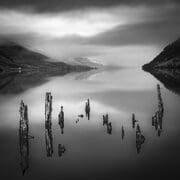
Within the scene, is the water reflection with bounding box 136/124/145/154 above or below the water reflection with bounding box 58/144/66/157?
above

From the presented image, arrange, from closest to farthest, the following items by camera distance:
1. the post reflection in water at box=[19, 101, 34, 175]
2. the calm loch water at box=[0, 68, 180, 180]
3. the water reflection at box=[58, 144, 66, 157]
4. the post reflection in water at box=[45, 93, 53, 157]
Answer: the calm loch water at box=[0, 68, 180, 180] < the post reflection in water at box=[19, 101, 34, 175] < the water reflection at box=[58, 144, 66, 157] < the post reflection in water at box=[45, 93, 53, 157]

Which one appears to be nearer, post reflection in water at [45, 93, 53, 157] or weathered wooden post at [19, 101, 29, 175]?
weathered wooden post at [19, 101, 29, 175]

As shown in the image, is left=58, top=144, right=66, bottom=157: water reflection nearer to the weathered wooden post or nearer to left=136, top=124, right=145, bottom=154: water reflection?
the weathered wooden post

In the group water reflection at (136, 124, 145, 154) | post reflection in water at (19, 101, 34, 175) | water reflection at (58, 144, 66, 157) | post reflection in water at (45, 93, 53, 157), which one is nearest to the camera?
post reflection in water at (19, 101, 34, 175)

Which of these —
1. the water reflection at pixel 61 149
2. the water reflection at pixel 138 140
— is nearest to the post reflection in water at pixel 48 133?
the water reflection at pixel 61 149

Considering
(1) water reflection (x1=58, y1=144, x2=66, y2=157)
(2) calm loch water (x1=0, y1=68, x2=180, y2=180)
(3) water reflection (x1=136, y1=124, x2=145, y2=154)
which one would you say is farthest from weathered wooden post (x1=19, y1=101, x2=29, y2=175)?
(3) water reflection (x1=136, y1=124, x2=145, y2=154)

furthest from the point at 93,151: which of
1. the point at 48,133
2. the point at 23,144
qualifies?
the point at 48,133

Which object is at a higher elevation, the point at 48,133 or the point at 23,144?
the point at 48,133

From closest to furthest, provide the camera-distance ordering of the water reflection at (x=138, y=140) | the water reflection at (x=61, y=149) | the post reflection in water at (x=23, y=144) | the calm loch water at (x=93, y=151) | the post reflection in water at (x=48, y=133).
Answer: the calm loch water at (x=93, y=151)
the post reflection in water at (x=23, y=144)
the water reflection at (x=61, y=149)
the water reflection at (x=138, y=140)
the post reflection in water at (x=48, y=133)

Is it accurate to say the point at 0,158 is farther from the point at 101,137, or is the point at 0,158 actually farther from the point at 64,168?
the point at 101,137

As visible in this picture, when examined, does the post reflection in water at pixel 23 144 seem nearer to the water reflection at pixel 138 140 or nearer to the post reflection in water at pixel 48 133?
the post reflection in water at pixel 48 133

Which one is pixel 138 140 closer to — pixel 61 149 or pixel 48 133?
pixel 61 149

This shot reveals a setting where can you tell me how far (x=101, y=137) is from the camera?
42.7 metres

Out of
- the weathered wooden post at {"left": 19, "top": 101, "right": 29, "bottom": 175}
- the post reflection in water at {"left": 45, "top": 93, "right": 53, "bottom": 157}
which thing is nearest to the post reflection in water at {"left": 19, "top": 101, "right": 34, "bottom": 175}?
the weathered wooden post at {"left": 19, "top": 101, "right": 29, "bottom": 175}
